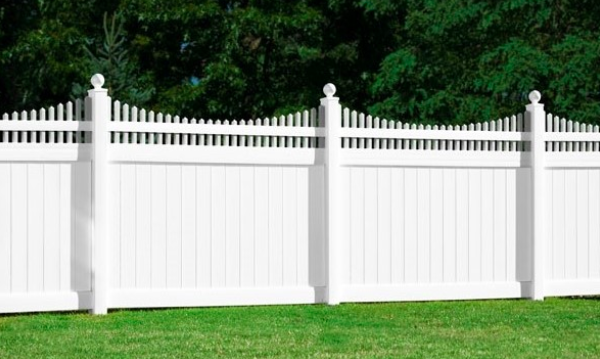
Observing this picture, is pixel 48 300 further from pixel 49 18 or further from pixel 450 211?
pixel 49 18

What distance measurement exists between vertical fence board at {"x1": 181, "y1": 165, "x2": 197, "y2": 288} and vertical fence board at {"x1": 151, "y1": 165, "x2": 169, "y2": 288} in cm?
17

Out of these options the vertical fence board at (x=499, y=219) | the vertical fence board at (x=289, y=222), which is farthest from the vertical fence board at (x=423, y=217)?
the vertical fence board at (x=289, y=222)

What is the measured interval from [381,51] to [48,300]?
70.0 feet

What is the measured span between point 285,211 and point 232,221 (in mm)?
545

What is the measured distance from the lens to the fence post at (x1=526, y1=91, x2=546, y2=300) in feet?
44.3

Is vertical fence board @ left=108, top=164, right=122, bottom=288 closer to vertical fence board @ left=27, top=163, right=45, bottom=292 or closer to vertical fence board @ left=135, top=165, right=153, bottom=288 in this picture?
vertical fence board @ left=135, top=165, right=153, bottom=288

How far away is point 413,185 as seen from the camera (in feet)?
42.7

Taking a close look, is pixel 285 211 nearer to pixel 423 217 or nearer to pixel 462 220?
pixel 423 217

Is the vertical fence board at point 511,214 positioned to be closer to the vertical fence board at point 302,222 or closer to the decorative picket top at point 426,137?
the decorative picket top at point 426,137

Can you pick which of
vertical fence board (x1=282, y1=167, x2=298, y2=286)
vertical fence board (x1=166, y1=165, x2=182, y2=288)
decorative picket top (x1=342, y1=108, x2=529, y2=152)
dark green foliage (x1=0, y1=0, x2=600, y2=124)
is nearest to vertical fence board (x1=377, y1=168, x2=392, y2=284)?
decorative picket top (x1=342, y1=108, x2=529, y2=152)

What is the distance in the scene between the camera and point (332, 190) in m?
12.6

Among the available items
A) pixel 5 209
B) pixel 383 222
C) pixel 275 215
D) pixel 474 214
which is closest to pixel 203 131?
pixel 275 215

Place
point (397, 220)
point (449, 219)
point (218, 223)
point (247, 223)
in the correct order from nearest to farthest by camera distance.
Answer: point (218, 223) < point (247, 223) < point (397, 220) < point (449, 219)

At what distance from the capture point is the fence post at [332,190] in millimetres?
12578
